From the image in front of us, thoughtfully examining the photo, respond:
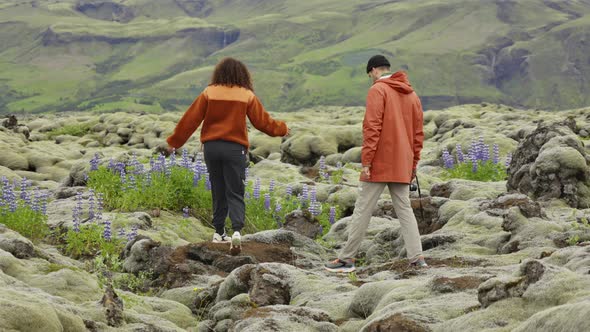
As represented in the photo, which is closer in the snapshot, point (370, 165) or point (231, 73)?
point (370, 165)

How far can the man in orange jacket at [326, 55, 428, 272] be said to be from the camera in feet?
43.7

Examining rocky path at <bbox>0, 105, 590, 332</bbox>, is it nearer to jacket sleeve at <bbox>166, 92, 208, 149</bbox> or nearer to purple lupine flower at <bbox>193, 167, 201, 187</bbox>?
purple lupine flower at <bbox>193, 167, 201, 187</bbox>

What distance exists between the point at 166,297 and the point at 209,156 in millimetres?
3704

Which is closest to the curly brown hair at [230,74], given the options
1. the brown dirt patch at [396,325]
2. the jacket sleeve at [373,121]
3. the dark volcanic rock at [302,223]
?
the jacket sleeve at [373,121]

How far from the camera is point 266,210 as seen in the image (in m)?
20.8

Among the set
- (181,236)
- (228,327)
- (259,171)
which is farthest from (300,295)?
(259,171)

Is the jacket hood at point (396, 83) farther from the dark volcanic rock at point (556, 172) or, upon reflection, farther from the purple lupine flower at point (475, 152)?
the purple lupine flower at point (475, 152)

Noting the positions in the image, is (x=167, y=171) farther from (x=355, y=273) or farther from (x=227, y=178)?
(x=355, y=273)

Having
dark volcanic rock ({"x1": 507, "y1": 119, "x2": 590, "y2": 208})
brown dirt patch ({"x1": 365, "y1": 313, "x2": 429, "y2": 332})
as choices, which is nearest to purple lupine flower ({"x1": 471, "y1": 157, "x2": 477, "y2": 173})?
dark volcanic rock ({"x1": 507, "y1": 119, "x2": 590, "y2": 208})

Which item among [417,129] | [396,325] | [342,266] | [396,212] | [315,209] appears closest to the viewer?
[396,325]

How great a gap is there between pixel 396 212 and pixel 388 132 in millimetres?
1615

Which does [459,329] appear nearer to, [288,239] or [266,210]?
[288,239]

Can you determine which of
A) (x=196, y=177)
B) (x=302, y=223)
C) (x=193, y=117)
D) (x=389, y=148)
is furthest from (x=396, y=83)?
(x=196, y=177)

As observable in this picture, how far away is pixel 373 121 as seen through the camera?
523 inches
